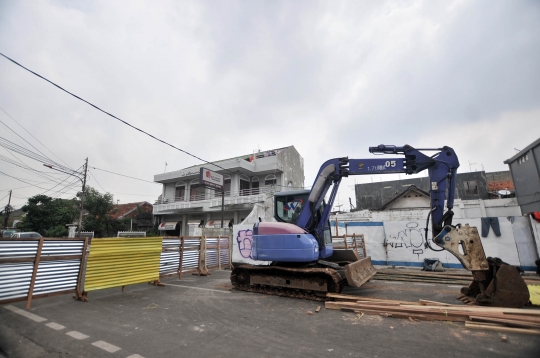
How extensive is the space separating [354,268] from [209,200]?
70.3 ft

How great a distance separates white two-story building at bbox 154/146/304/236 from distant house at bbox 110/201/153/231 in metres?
2.35

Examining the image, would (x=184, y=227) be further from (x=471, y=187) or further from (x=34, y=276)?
(x=471, y=187)

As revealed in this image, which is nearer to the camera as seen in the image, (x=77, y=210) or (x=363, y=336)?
(x=363, y=336)

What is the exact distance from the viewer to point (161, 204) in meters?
29.4

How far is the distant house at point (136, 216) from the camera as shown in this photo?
1241 inches

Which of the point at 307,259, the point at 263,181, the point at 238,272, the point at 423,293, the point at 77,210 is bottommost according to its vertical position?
the point at 423,293

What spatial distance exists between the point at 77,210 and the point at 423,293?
36.1m

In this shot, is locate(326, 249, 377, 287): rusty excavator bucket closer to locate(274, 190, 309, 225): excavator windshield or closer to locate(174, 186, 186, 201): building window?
locate(274, 190, 309, 225): excavator windshield

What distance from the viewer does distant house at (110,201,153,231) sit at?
3152cm

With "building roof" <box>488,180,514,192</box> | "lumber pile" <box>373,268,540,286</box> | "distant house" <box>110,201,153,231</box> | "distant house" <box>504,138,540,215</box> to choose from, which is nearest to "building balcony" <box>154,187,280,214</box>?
"distant house" <box>110,201,153,231</box>

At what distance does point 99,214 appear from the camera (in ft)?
95.0

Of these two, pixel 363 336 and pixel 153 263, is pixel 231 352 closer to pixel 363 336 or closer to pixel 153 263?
pixel 363 336

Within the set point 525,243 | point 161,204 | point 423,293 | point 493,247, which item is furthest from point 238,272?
point 161,204

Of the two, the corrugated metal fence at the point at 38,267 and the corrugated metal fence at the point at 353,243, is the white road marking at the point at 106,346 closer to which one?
the corrugated metal fence at the point at 38,267
